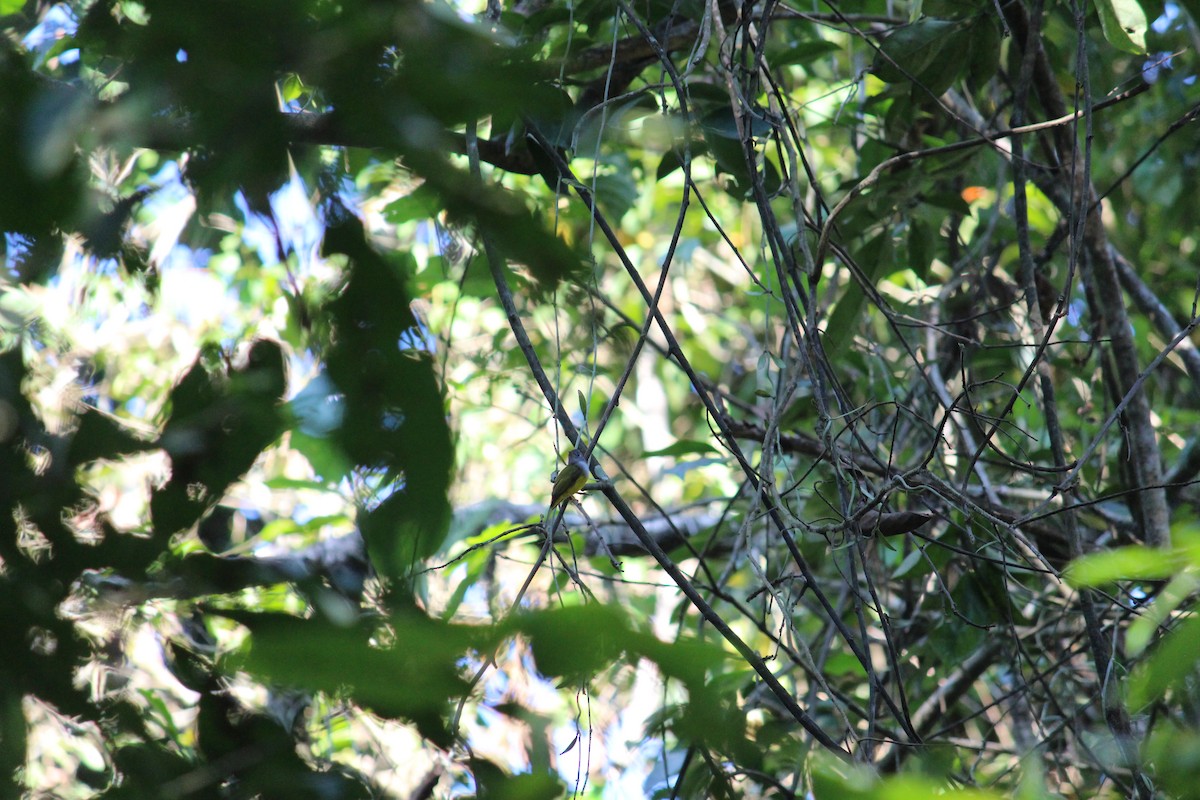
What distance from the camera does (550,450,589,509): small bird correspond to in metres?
0.65

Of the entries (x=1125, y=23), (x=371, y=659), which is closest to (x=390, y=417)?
(x=371, y=659)

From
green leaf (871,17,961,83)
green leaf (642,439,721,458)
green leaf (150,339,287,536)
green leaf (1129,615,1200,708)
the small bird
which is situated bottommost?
green leaf (642,439,721,458)

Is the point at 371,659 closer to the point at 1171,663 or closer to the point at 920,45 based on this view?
the point at 1171,663

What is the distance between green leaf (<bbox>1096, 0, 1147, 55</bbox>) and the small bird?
0.72m

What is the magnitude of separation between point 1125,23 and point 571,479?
736mm

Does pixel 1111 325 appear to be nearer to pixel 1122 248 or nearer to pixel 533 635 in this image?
pixel 1122 248

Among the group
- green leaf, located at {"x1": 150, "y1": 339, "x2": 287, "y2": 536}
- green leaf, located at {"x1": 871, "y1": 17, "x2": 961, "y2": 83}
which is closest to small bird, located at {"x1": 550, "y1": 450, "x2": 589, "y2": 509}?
green leaf, located at {"x1": 150, "y1": 339, "x2": 287, "y2": 536}

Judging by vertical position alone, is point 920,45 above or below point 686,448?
above

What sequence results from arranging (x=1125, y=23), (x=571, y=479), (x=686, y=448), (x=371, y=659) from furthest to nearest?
(x=686, y=448) → (x=1125, y=23) → (x=571, y=479) → (x=371, y=659)

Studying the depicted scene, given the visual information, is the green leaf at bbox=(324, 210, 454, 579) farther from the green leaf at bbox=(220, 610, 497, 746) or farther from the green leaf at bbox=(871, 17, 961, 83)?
Result: the green leaf at bbox=(871, 17, 961, 83)

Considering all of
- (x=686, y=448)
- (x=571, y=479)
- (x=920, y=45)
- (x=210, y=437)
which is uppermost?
(x=920, y=45)

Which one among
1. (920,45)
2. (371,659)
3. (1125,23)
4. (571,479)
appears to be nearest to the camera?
(371,659)

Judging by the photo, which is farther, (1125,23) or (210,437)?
(1125,23)

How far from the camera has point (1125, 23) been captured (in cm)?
93
